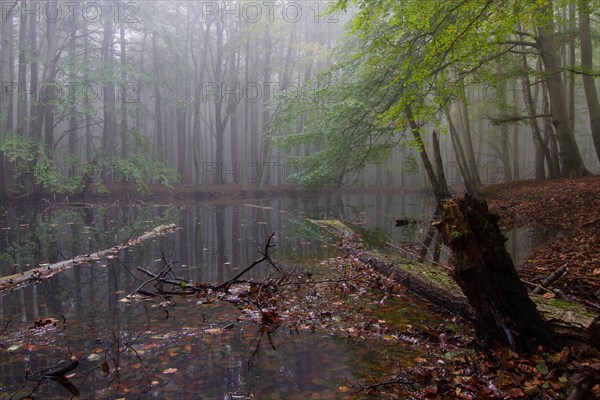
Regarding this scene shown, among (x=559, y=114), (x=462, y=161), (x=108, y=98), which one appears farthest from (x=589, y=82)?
(x=108, y=98)

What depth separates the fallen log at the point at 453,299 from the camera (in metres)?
3.20

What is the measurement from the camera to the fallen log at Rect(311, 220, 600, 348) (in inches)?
126

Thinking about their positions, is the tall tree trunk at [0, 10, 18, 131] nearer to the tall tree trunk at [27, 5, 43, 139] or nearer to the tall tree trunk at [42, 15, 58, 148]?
the tall tree trunk at [27, 5, 43, 139]

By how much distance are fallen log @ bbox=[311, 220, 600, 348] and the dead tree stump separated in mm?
187

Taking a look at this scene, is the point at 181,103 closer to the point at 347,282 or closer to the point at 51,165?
the point at 51,165

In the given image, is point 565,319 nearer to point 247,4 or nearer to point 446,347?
point 446,347

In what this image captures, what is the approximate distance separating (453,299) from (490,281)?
1467 millimetres

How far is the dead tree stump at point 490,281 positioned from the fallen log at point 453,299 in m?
0.19

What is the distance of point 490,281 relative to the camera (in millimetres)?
3299

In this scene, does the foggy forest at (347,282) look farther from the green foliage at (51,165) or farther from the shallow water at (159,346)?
the green foliage at (51,165)

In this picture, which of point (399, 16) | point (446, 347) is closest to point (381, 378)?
point (446, 347)

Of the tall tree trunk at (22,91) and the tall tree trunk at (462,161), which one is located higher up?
the tall tree trunk at (22,91)

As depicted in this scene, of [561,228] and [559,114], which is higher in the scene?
[559,114]

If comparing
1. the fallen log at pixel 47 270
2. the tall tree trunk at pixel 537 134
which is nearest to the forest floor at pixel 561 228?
the tall tree trunk at pixel 537 134
